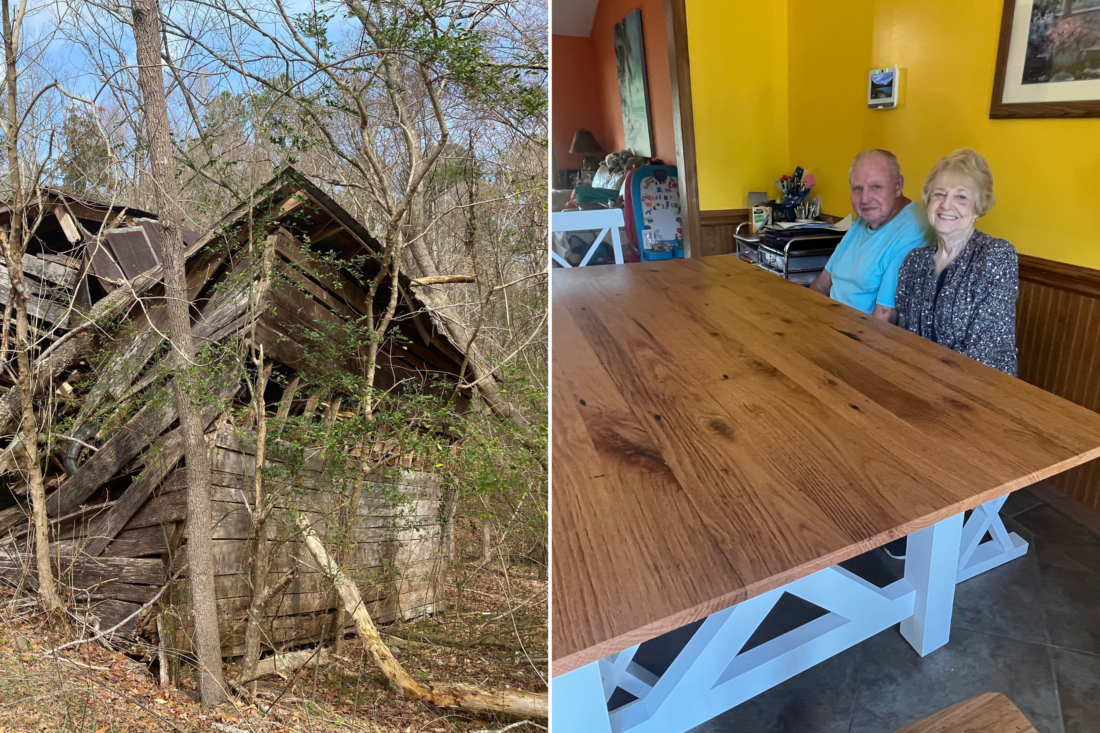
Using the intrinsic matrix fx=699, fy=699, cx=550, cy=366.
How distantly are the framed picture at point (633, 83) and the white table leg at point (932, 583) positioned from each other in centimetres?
318

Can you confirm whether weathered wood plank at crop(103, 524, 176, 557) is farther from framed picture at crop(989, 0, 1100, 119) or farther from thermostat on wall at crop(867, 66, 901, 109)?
thermostat on wall at crop(867, 66, 901, 109)

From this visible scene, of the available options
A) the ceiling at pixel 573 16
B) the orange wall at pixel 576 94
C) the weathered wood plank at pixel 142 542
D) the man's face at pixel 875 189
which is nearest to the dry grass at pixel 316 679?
the weathered wood plank at pixel 142 542

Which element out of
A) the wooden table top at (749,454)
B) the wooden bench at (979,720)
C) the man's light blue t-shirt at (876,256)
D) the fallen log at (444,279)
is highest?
the fallen log at (444,279)

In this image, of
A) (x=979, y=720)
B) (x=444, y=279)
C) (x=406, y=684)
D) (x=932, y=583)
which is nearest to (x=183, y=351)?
(x=444, y=279)

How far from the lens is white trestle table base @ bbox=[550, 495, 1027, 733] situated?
129 cm

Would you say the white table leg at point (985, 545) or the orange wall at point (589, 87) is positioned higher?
the orange wall at point (589, 87)

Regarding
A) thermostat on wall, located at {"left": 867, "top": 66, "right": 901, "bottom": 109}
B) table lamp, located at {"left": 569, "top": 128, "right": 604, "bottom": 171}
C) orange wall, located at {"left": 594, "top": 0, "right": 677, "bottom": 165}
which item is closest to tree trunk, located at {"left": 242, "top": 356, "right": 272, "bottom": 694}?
thermostat on wall, located at {"left": 867, "top": 66, "right": 901, "bottom": 109}

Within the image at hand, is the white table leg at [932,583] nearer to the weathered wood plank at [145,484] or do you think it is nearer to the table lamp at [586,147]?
the weathered wood plank at [145,484]

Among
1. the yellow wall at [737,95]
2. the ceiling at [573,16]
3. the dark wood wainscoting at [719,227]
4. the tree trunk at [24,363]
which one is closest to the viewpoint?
the tree trunk at [24,363]

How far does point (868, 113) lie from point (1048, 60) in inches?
31.7

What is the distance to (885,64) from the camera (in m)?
2.45

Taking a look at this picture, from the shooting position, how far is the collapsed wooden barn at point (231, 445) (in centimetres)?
156

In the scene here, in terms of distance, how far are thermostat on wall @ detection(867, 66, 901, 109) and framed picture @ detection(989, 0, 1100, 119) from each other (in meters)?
0.44

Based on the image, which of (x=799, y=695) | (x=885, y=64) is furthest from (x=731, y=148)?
(x=799, y=695)
